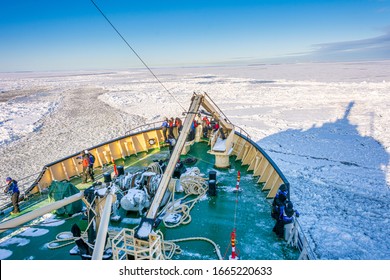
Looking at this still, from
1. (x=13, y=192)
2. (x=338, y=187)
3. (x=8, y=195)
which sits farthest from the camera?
(x=338, y=187)

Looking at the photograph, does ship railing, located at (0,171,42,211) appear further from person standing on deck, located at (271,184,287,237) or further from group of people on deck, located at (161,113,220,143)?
person standing on deck, located at (271,184,287,237)

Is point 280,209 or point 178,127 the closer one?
point 280,209

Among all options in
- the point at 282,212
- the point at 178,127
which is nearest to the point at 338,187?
the point at 282,212

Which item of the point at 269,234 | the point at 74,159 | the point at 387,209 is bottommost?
the point at 387,209

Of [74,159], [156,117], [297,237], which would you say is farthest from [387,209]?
[156,117]

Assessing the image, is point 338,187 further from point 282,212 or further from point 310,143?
point 282,212

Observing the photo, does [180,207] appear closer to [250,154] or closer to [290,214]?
[290,214]

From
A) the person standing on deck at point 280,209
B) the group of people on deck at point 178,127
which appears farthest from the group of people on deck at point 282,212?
the group of people on deck at point 178,127
